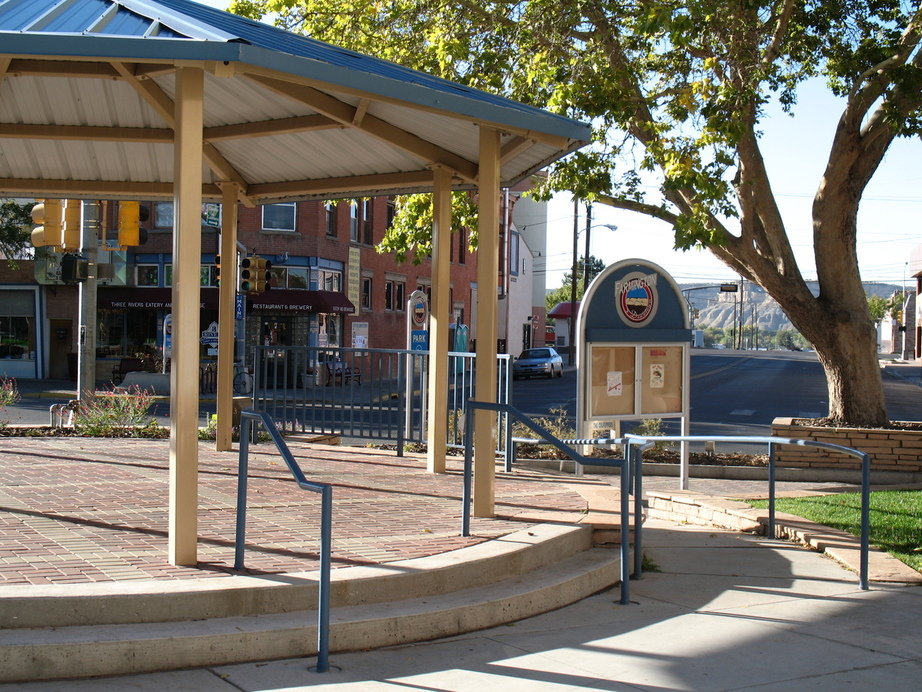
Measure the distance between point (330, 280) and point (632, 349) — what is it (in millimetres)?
29387

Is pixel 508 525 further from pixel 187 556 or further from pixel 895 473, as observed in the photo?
pixel 895 473

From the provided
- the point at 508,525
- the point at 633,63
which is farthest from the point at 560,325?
the point at 508,525

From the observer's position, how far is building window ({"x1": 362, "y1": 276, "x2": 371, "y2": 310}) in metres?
45.0

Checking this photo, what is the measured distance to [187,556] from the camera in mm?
6172

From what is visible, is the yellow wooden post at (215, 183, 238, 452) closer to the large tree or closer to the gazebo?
the gazebo

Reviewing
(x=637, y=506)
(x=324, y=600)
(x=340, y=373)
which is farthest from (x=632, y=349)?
(x=324, y=600)

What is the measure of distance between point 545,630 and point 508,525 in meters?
1.56

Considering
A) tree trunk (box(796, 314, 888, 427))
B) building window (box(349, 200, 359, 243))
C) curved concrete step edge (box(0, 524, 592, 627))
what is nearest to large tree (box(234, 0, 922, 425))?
tree trunk (box(796, 314, 888, 427))

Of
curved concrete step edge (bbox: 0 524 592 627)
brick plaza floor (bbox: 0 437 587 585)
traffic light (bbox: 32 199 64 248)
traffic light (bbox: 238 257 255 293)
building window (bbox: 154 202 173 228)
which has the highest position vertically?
building window (bbox: 154 202 173 228)

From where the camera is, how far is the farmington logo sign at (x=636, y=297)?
42.6ft

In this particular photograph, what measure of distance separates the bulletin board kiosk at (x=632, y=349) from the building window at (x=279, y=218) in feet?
91.2

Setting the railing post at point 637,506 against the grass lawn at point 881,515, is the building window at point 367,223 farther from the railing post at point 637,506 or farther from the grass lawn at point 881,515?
the railing post at point 637,506

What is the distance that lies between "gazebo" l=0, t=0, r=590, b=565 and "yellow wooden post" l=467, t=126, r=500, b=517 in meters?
0.01

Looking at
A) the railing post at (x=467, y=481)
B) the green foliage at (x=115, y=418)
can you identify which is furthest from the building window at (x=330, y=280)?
the railing post at (x=467, y=481)
